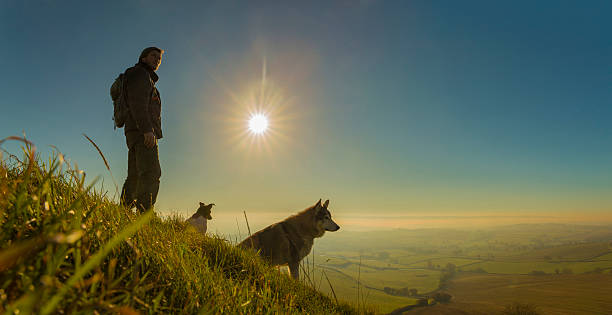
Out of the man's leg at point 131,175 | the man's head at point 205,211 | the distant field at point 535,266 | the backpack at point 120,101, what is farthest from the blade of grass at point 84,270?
the distant field at point 535,266

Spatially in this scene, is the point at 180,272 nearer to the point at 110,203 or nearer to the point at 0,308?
the point at 0,308

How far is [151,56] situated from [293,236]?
7.40 metres

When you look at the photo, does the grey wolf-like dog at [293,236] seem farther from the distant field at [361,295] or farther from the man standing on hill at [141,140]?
the man standing on hill at [141,140]

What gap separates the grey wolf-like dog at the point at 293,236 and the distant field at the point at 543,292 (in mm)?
62739

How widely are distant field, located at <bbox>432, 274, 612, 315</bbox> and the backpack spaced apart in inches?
2766

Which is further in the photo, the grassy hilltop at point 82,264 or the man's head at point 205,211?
the man's head at point 205,211

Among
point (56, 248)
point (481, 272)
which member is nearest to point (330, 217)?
point (56, 248)

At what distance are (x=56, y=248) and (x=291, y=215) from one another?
9821 millimetres

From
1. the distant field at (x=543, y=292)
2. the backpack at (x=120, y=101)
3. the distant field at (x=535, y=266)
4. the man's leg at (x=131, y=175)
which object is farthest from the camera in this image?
the distant field at (x=535, y=266)

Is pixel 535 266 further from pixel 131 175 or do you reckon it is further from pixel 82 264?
pixel 82 264

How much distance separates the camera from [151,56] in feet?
21.2

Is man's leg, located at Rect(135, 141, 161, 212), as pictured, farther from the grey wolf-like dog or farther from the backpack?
the grey wolf-like dog

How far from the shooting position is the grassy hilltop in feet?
2.83

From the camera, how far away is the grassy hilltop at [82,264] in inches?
33.9
